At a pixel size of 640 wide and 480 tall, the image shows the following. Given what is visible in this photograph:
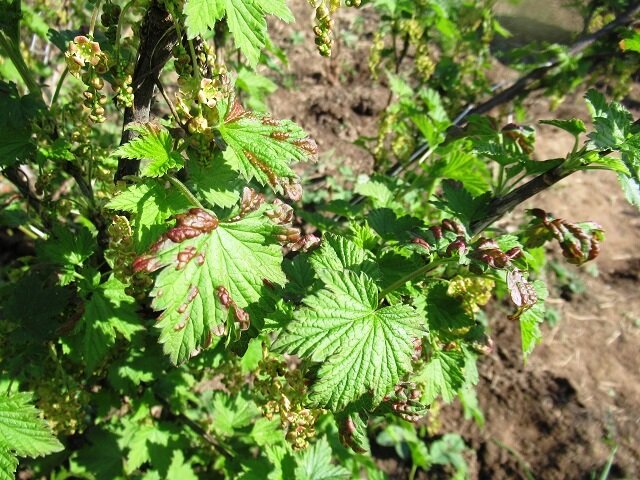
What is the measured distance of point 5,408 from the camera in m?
1.49

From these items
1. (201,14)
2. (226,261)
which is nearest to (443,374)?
(226,261)

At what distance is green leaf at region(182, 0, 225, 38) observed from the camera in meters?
0.96

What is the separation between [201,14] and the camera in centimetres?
98

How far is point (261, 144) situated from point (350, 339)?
55 cm

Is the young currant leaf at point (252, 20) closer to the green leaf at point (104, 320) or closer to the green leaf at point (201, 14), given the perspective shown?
the green leaf at point (201, 14)

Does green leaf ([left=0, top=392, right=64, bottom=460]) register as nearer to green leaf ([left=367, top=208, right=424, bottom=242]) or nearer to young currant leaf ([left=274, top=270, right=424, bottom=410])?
young currant leaf ([left=274, top=270, right=424, bottom=410])

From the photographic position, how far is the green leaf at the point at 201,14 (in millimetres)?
961

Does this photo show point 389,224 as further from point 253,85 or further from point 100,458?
point 100,458

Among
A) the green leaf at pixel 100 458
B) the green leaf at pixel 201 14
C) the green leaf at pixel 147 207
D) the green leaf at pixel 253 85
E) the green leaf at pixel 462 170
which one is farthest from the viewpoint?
the green leaf at pixel 253 85

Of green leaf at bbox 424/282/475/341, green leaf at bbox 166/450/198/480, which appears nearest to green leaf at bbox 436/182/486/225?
green leaf at bbox 424/282/475/341

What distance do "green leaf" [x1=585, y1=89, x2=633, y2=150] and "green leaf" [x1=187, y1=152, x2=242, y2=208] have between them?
3.28 feet

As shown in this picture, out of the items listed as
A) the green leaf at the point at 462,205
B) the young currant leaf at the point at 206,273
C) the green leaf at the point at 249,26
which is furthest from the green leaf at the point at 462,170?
the green leaf at the point at 249,26

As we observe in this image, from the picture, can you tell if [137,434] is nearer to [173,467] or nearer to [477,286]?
[173,467]

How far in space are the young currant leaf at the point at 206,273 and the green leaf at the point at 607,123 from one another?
2.98ft
